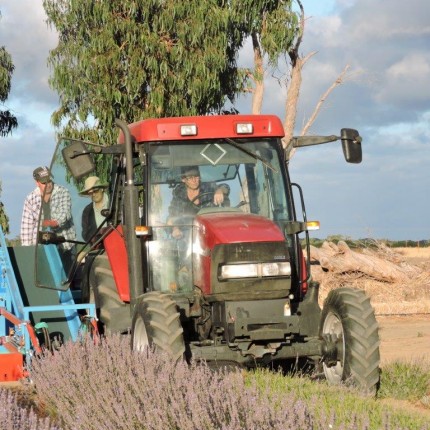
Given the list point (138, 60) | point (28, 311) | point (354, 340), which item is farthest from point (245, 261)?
point (138, 60)

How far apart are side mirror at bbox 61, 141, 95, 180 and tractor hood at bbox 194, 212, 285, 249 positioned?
1.01 m

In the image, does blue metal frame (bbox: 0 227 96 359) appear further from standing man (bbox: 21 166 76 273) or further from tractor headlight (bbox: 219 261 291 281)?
tractor headlight (bbox: 219 261 291 281)

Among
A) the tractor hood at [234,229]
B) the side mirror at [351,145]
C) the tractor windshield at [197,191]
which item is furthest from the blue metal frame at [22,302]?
the side mirror at [351,145]

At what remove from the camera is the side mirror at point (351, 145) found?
865 centimetres

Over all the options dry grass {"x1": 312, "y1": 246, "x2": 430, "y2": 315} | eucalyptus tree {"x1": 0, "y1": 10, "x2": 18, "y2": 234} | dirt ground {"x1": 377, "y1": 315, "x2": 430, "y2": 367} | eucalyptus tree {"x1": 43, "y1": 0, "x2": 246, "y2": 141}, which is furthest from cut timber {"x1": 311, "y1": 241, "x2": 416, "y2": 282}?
eucalyptus tree {"x1": 0, "y1": 10, "x2": 18, "y2": 234}

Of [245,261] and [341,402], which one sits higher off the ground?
[245,261]

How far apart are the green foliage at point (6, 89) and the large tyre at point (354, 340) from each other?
87.4ft

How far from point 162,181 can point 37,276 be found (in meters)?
1.84

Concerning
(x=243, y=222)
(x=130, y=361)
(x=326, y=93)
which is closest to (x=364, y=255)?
(x=326, y=93)

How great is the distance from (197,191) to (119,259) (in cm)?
108

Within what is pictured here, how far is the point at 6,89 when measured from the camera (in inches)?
1324

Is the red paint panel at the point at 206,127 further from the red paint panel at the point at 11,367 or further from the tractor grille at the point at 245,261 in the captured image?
the red paint panel at the point at 11,367

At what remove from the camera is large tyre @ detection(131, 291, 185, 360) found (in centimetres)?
760

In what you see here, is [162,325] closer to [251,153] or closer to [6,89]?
[251,153]
